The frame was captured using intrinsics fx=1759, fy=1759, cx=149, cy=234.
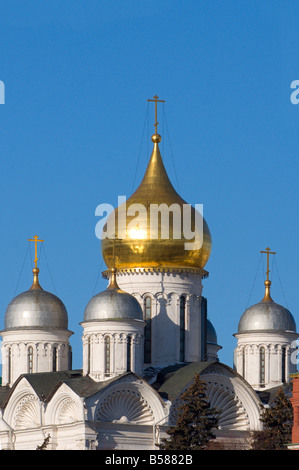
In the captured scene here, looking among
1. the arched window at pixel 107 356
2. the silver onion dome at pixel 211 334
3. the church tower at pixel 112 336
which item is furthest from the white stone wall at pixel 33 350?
the silver onion dome at pixel 211 334

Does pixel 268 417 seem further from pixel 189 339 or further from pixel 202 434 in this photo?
pixel 189 339

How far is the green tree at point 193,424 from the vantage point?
53.3 meters

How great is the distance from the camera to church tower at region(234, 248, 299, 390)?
207 feet

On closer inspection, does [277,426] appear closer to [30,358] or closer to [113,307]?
[113,307]

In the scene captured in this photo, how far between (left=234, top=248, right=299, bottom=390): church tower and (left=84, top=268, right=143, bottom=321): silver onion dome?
220 inches

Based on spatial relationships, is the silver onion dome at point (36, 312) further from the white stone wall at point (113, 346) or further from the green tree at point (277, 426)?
the green tree at point (277, 426)

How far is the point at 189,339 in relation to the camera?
2474 inches

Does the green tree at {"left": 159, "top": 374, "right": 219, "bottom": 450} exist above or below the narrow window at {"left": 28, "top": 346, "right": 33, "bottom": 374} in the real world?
below

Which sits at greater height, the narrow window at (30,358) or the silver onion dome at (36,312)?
the silver onion dome at (36,312)

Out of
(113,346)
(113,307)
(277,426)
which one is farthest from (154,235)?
(277,426)

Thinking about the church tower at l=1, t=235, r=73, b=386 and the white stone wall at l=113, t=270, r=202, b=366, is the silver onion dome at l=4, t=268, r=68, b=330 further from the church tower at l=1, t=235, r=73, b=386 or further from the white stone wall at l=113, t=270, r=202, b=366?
the white stone wall at l=113, t=270, r=202, b=366

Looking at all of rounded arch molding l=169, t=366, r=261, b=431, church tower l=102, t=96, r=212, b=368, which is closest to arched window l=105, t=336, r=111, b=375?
church tower l=102, t=96, r=212, b=368

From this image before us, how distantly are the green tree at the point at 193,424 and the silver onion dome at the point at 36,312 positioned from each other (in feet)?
27.1

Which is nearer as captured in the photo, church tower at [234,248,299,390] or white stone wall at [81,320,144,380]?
white stone wall at [81,320,144,380]
